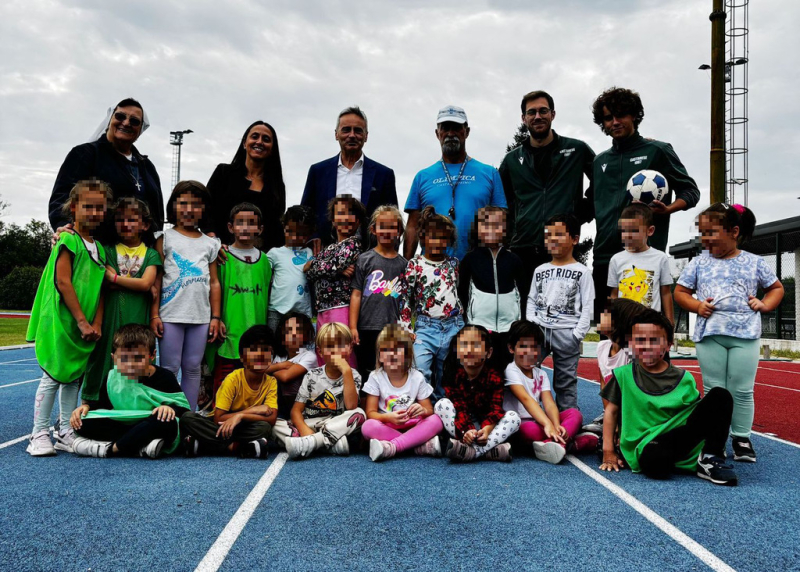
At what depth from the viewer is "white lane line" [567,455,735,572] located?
7.61 feet

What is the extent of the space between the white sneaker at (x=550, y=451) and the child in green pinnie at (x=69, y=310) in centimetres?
306

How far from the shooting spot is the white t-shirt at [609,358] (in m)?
4.34

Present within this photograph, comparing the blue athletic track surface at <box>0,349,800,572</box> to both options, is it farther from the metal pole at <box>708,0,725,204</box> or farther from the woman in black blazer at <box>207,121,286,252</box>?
the metal pole at <box>708,0,725,204</box>

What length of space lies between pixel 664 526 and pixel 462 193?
Answer: 288 cm

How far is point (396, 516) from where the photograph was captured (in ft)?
9.07

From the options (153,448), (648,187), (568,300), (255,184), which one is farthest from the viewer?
(255,184)

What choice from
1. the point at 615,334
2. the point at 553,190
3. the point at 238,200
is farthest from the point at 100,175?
the point at 615,334

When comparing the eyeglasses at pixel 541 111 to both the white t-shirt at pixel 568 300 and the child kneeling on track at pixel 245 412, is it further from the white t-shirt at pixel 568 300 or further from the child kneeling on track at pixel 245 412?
the child kneeling on track at pixel 245 412

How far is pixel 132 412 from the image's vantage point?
3.91 m

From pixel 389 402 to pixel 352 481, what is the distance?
2.81 feet

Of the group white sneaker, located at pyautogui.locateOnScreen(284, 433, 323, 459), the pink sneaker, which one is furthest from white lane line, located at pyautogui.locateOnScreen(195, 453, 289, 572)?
the pink sneaker

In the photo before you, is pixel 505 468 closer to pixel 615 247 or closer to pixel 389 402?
pixel 389 402

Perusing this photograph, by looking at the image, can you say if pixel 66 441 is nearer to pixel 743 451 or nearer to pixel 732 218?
pixel 743 451

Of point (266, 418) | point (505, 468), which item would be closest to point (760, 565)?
point (505, 468)
